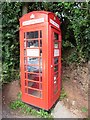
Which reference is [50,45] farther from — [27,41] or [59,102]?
[59,102]

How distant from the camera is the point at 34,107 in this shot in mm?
4160

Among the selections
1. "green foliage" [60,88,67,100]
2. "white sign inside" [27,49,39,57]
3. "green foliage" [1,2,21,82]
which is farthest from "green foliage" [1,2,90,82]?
"green foliage" [60,88,67,100]

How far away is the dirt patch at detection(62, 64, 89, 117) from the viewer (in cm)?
426

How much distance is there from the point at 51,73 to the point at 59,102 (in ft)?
4.01

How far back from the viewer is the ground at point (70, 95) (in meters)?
4.06

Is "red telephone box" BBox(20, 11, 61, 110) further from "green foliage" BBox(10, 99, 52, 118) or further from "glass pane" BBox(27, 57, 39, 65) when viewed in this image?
"green foliage" BBox(10, 99, 52, 118)

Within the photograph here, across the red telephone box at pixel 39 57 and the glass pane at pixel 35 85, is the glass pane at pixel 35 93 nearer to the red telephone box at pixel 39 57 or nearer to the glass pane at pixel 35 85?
the red telephone box at pixel 39 57

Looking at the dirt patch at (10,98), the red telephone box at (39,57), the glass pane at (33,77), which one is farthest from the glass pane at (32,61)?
the dirt patch at (10,98)

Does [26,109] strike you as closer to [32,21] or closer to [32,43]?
[32,43]

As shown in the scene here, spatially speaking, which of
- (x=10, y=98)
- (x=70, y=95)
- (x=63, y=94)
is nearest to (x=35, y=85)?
(x=10, y=98)

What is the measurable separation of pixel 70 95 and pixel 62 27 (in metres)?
2.37

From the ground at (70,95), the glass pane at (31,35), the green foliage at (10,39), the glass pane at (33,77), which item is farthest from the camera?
the green foliage at (10,39)

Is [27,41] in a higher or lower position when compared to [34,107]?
higher

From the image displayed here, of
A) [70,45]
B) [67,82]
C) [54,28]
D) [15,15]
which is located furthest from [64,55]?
[15,15]
